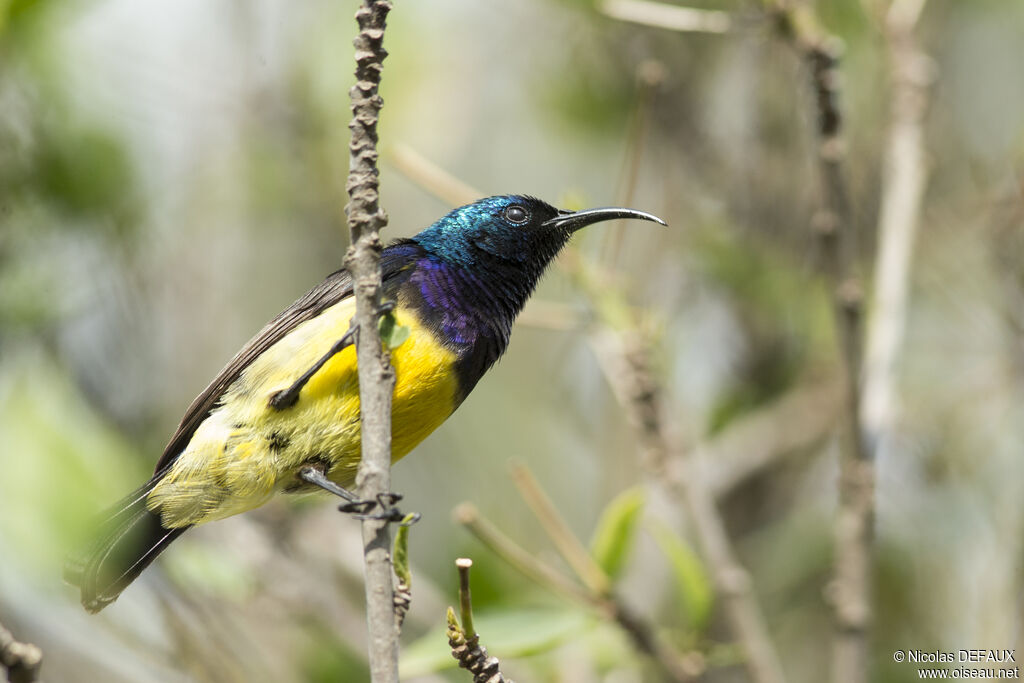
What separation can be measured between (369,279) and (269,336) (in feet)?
3.57

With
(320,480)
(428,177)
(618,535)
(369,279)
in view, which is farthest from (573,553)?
(369,279)

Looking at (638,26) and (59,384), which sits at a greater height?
(638,26)

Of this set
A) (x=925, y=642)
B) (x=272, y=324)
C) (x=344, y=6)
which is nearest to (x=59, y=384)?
(x=272, y=324)

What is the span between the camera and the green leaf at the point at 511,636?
3164 millimetres

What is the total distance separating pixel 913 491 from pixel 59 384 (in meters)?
3.40

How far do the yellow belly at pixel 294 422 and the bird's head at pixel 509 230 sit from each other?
0.42 meters

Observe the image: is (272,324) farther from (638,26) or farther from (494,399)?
(494,399)

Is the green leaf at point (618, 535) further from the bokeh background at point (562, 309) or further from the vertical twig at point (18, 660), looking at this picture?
the vertical twig at point (18, 660)

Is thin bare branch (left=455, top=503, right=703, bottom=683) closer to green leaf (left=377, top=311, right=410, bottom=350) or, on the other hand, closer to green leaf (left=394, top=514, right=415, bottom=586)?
green leaf (left=394, top=514, right=415, bottom=586)

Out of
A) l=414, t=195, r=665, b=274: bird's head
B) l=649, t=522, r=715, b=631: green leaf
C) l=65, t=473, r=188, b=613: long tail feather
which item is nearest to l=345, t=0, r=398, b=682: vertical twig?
l=414, t=195, r=665, b=274: bird's head

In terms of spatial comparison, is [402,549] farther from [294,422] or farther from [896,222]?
[896,222]

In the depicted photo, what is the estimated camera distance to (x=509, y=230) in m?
3.49

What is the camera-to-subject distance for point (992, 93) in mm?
4957

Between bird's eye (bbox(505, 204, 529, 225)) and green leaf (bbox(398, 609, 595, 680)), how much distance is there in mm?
1228
